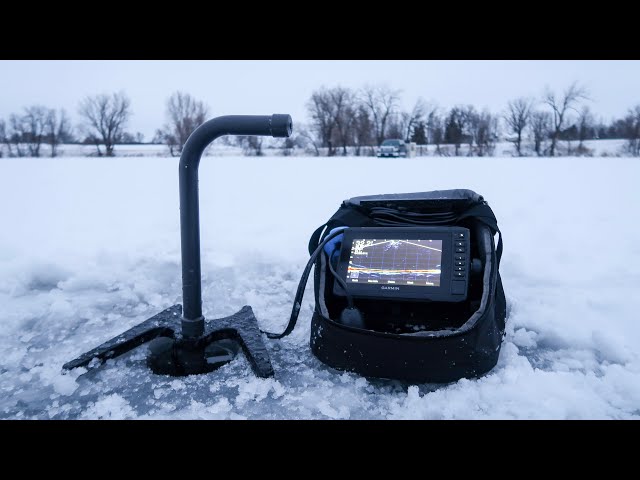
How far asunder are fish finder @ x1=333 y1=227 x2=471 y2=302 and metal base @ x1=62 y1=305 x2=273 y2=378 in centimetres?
37

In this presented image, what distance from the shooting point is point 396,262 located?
5.43 ft

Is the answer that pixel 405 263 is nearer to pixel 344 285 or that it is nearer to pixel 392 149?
pixel 344 285

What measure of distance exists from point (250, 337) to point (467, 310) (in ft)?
2.60

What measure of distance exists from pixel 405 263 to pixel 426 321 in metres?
0.23

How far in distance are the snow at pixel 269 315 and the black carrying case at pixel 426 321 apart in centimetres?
7

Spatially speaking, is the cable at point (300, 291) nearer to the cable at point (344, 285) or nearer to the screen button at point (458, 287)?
the cable at point (344, 285)

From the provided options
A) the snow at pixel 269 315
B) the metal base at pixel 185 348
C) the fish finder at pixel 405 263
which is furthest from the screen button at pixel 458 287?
the metal base at pixel 185 348

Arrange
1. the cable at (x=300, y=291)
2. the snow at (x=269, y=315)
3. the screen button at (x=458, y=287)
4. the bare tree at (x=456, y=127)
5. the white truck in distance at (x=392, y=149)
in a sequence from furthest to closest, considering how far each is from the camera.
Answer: the bare tree at (x=456, y=127) < the white truck in distance at (x=392, y=149) < the cable at (x=300, y=291) < the screen button at (x=458, y=287) < the snow at (x=269, y=315)

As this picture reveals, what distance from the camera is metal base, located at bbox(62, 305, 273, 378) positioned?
1.56 metres

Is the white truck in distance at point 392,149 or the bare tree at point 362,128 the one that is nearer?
the white truck in distance at point 392,149

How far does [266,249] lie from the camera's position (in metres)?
3.17

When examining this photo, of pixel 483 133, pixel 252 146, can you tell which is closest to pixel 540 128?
pixel 483 133

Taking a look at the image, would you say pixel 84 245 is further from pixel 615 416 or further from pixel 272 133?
pixel 615 416

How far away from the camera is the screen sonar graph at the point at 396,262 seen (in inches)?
63.2
